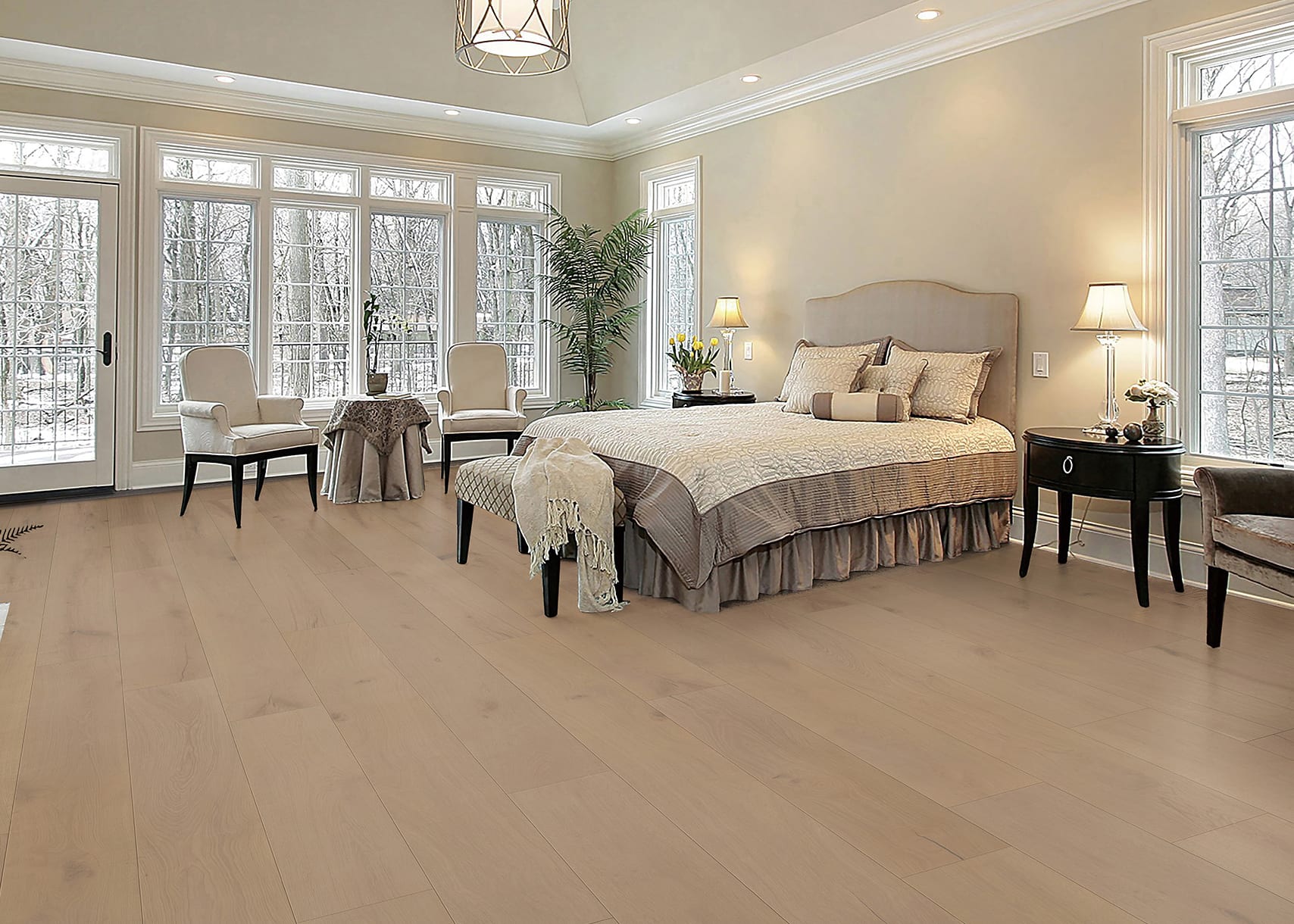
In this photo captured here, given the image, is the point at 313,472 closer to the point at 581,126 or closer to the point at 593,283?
the point at 593,283

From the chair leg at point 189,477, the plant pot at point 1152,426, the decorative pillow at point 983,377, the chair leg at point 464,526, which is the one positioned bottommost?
the chair leg at point 464,526

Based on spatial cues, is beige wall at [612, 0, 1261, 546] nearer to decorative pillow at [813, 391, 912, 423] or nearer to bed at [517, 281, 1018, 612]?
bed at [517, 281, 1018, 612]

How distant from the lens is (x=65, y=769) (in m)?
2.41

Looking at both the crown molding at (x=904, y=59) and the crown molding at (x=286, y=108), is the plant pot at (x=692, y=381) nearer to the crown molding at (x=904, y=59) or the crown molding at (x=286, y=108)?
the crown molding at (x=904, y=59)

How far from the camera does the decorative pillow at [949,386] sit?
193 inches

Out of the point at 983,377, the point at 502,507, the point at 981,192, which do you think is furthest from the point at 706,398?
the point at 502,507

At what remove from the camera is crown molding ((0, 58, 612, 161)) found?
19.6 feet

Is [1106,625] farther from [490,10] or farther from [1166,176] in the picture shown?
[490,10]

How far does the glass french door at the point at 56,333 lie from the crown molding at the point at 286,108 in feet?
2.06

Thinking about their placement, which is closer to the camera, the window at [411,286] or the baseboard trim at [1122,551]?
the baseboard trim at [1122,551]

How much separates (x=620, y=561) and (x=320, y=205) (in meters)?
4.50

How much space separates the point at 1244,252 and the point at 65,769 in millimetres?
4734

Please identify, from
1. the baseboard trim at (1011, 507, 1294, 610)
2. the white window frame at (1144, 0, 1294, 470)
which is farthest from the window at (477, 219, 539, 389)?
the white window frame at (1144, 0, 1294, 470)

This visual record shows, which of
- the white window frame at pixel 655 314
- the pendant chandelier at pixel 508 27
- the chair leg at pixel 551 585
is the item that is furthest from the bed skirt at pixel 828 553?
the white window frame at pixel 655 314
